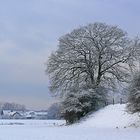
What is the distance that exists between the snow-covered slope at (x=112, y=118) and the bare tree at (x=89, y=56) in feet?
29.2

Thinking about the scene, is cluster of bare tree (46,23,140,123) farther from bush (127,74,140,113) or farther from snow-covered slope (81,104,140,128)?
bush (127,74,140,113)

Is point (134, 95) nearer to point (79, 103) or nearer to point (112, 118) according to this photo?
point (112, 118)

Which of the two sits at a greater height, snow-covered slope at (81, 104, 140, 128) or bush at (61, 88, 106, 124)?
bush at (61, 88, 106, 124)

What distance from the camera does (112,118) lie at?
4316cm

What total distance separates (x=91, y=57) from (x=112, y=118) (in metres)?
15.5

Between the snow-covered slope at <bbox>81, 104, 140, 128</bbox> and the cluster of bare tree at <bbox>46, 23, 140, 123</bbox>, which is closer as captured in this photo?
the snow-covered slope at <bbox>81, 104, 140, 128</bbox>

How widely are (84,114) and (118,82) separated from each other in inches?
380

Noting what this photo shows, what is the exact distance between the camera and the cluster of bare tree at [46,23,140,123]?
2226 inches

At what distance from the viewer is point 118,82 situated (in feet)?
189

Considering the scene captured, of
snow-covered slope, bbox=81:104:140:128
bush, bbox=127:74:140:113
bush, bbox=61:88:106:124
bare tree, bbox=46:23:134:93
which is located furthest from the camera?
bare tree, bbox=46:23:134:93

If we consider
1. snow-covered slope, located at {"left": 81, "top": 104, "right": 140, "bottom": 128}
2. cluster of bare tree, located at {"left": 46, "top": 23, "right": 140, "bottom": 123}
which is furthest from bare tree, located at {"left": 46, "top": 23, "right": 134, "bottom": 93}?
snow-covered slope, located at {"left": 81, "top": 104, "right": 140, "bottom": 128}

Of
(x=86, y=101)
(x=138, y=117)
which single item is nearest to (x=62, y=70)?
(x=86, y=101)

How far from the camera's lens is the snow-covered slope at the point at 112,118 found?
3909 cm

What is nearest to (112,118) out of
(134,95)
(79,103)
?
(79,103)
